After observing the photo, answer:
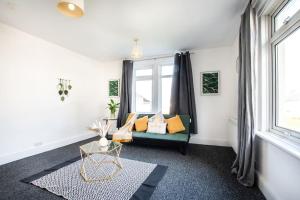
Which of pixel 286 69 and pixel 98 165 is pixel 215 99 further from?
pixel 98 165

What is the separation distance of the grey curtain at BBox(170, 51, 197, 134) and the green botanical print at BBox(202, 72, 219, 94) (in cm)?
34

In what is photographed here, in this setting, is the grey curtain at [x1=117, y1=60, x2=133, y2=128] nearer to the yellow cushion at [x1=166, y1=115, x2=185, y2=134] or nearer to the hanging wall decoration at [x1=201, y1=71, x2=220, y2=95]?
the yellow cushion at [x1=166, y1=115, x2=185, y2=134]

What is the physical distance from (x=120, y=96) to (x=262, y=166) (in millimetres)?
3801

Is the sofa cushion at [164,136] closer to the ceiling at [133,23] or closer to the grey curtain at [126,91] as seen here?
the grey curtain at [126,91]

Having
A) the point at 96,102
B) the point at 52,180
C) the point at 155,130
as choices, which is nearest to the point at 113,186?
the point at 52,180

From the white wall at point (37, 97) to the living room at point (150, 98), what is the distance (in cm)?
2

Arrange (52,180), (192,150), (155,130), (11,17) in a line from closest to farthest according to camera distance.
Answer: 1. (52,180)
2. (11,17)
3. (192,150)
4. (155,130)

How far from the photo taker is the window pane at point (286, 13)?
1480mm

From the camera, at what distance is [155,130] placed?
367 centimetres

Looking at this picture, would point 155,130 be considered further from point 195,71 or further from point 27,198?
point 27,198

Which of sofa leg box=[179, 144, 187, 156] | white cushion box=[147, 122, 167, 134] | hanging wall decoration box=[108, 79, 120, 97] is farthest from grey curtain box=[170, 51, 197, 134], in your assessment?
hanging wall decoration box=[108, 79, 120, 97]

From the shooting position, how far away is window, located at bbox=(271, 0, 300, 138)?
147cm

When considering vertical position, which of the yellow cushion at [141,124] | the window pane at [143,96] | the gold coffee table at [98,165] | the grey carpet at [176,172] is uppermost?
the window pane at [143,96]

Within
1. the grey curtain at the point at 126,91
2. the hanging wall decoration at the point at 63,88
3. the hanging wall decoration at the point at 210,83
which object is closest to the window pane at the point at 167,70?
the hanging wall decoration at the point at 210,83
